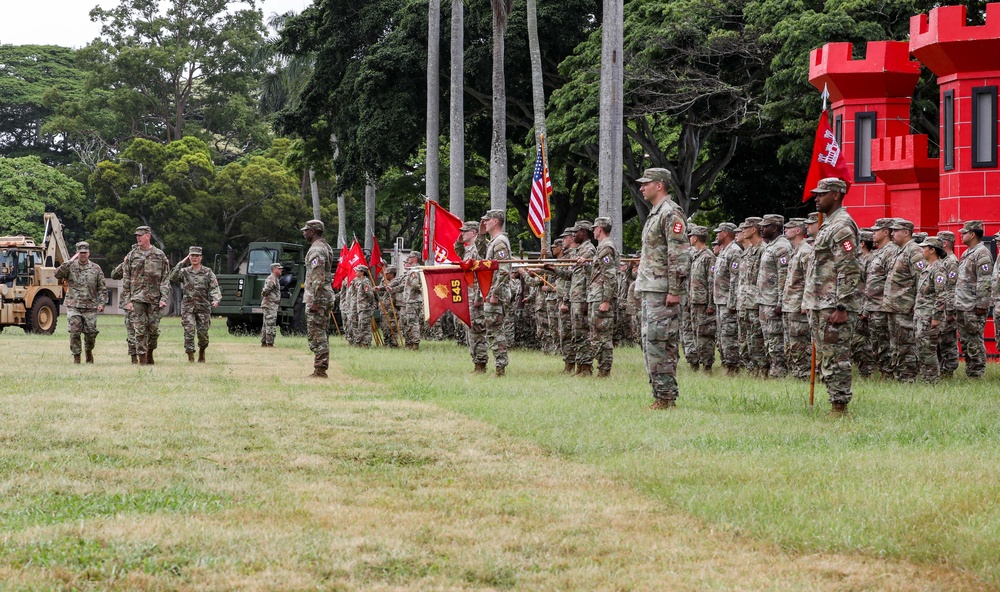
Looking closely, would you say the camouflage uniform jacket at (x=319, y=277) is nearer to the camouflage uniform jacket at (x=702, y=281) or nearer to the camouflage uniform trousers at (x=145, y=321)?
the camouflage uniform trousers at (x=145, y=321)

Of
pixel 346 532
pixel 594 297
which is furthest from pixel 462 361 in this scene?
pixel 346 532

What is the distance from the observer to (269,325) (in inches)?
1058

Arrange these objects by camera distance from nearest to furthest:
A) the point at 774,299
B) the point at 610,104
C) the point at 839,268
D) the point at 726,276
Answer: the point at 839,268 < the point at 774,299 < the point at 726,276 < the point at 610,104

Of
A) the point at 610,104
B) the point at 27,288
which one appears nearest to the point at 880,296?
the point at 610,104

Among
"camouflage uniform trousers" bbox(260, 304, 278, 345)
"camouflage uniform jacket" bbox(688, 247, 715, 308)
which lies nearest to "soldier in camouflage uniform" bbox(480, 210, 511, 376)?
"camouflage uniform jacket" bbox(688, 247, 715, 308)

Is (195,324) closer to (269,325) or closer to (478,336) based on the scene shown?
(269,325)

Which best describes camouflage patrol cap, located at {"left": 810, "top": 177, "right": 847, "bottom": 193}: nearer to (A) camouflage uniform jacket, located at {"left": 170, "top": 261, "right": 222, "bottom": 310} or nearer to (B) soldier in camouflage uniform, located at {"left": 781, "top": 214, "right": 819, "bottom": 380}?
(B) soldier in camouflage uniform, located at {"left": 781, "top": 214, "right": 819, "bottom": 380}

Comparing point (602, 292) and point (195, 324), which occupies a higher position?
point (602, 292)

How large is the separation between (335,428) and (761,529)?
5007mm

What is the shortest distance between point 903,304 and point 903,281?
29 cm

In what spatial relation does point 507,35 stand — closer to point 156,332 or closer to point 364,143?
point 364,143

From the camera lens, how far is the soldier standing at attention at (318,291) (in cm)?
1600

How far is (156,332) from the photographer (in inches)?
736

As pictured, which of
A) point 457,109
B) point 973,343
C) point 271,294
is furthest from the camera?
point 457,109
